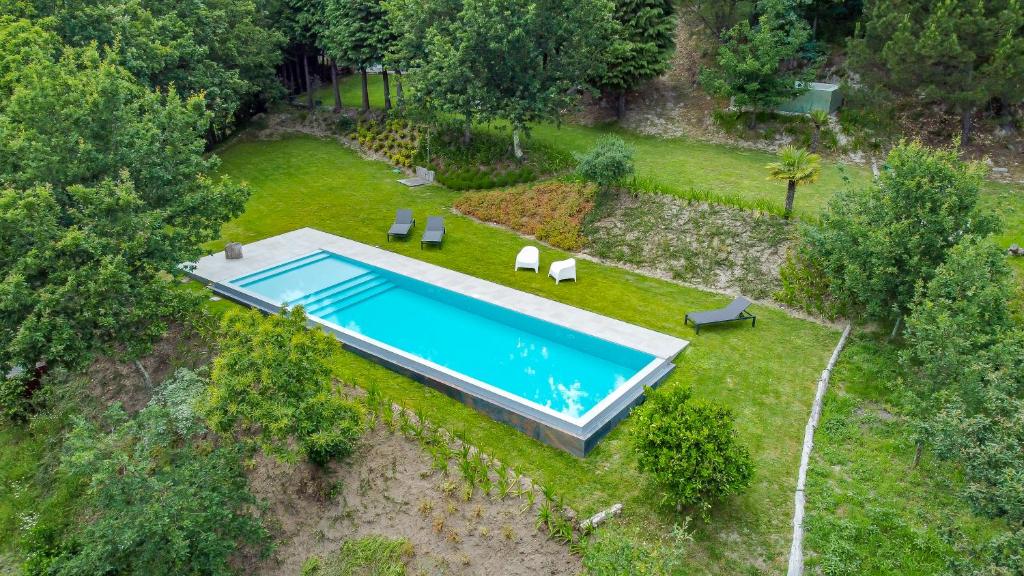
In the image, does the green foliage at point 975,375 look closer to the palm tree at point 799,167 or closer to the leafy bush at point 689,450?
the leafy bush at point 689,450

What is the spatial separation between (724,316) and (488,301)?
20.1ft

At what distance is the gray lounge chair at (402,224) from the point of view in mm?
21641

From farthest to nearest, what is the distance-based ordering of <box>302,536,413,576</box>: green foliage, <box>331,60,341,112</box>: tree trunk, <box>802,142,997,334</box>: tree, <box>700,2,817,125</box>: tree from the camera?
<box>331,60,341,112</box>: tree trunk → <box>700,2,817,125</box>: tree → <box>802,142,997,334</box>: tree → <box>302,536,413,576</box>: green foliage

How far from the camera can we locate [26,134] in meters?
12.0

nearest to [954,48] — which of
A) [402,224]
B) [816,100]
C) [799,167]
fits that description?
[816,100]

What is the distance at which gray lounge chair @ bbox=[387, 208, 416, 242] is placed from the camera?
71.0 feet

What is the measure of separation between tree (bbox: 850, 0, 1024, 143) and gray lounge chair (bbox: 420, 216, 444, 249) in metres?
17.8

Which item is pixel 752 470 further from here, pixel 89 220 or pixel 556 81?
pixel 556 81

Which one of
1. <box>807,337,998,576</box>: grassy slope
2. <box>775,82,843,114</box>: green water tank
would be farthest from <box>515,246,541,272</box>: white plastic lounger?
<box>775,82,843,114</box>: green water tank

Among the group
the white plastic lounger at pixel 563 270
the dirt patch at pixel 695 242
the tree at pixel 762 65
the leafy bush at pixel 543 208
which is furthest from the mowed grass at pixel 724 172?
the white plastic lounger at pixel 563 270

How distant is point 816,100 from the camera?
27.5 m

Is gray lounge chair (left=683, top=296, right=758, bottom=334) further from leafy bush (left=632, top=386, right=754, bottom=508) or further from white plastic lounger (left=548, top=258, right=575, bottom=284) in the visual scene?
leafy bush (left=632, top=386, right=754, bottom=508)

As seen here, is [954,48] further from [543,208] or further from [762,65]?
[543,208]

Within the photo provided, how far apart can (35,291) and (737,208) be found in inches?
701
